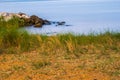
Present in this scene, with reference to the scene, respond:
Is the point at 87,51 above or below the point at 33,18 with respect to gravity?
above

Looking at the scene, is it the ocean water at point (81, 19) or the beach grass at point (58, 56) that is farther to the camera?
the ocean water at point (81, 19)

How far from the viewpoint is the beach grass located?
6850mm

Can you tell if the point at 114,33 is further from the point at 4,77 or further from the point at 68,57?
the point at 4,77

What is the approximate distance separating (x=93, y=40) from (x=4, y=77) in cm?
320

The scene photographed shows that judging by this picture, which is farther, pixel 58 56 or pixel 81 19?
pixel 81 19

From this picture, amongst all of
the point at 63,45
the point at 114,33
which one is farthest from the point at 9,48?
the point at 114,33

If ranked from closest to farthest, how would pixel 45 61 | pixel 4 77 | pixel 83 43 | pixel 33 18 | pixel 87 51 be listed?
pixel 4 77
pixel 45 61
pixel 87 51
pixel 83 43
pixel 33 18

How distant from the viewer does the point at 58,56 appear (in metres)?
8.10

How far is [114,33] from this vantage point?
10.0m

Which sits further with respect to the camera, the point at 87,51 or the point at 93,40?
the point at 93,40

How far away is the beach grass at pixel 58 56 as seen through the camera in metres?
6.85

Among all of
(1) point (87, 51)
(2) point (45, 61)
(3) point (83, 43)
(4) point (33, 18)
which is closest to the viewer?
(2) point (45, 61)

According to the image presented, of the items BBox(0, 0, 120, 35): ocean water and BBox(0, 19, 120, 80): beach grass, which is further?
BBox(0, 0, 120, 35): ocean water

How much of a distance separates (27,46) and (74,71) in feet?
7.27
